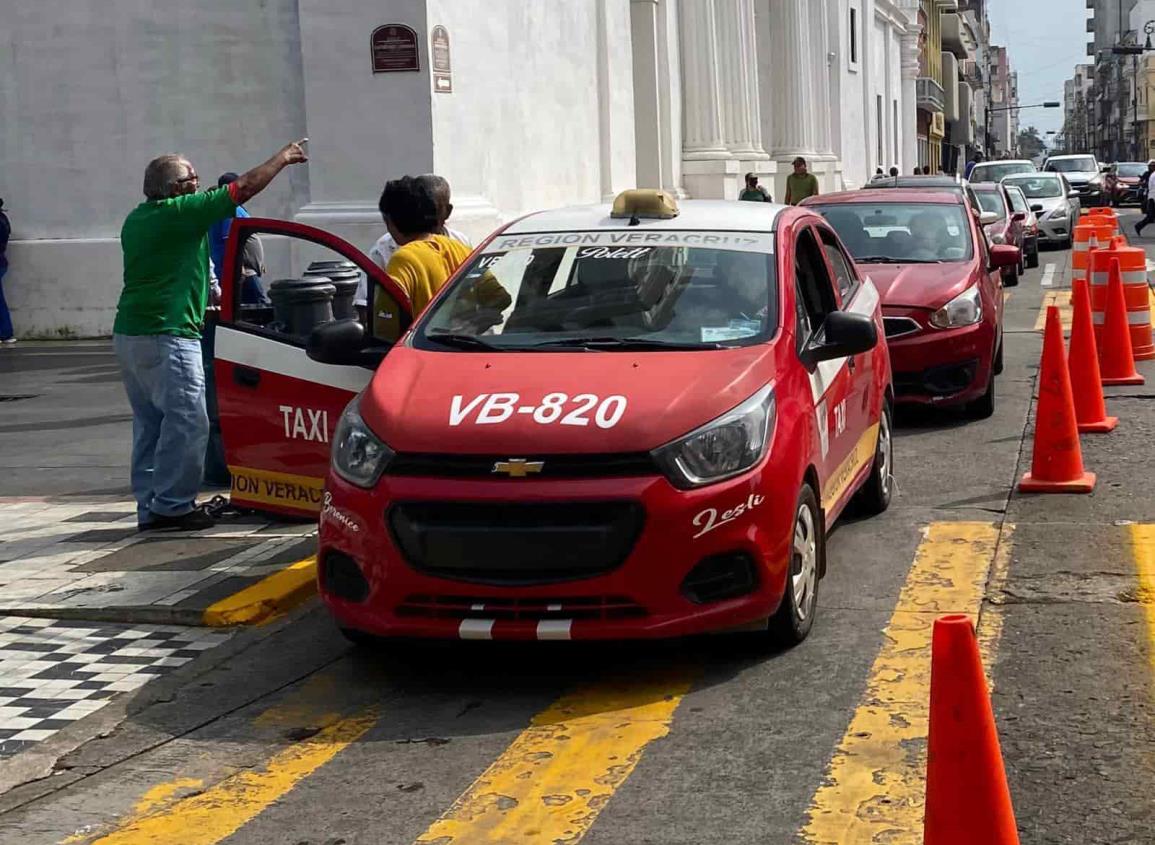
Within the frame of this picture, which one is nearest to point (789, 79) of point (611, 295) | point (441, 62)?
point (441, 62)

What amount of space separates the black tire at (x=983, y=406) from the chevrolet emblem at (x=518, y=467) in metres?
6.67

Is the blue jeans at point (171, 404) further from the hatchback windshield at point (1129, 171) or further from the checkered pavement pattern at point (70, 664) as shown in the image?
the hatchback windshield at point (1129, 171)

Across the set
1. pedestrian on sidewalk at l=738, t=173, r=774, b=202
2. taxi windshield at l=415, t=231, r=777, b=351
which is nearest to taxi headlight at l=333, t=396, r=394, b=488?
taxi windshield at l=415, t=231, r=777, b=351

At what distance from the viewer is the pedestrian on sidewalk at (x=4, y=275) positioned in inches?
738

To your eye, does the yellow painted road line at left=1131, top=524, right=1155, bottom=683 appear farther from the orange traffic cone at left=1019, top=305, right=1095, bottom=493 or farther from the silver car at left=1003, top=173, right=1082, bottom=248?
the silver car at left=1003, top=173, right=1082, bottom=248

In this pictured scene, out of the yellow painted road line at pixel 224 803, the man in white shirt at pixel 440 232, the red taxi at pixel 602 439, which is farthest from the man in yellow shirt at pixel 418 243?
the yellow painted road line at pixel 224 803

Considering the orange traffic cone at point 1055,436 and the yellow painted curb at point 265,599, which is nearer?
the yellow painted curb at point 265,599

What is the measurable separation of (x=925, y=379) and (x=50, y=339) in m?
11.3

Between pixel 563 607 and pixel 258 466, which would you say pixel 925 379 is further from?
pixel 563 607

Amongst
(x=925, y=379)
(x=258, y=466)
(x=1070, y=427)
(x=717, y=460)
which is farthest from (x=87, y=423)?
(x=717, y=460)

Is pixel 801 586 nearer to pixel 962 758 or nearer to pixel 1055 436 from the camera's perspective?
pixel 962 758

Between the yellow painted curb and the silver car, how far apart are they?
88.6 ft

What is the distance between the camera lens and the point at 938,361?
11383 mm

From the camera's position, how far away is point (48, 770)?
5359 millimetres
